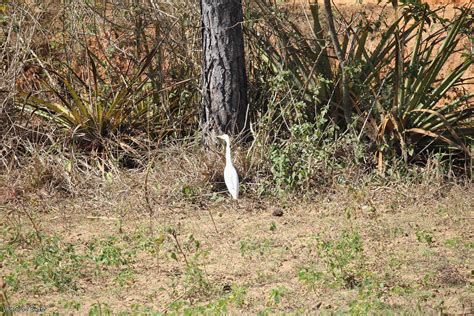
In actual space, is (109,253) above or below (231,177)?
below

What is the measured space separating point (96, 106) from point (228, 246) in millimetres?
2579

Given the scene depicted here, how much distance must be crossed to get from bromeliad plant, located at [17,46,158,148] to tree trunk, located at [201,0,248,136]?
2.06 ft

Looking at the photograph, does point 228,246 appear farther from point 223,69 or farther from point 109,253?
point 223,69

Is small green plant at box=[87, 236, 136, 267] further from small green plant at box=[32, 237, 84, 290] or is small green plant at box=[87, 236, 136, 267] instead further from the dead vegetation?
small green plant at box=[32, 237, 84, 290]

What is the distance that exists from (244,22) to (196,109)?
1095 millimetres

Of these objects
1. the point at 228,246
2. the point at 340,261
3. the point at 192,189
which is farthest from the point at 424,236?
the point at 192,189

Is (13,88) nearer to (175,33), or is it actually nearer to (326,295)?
(175,33)

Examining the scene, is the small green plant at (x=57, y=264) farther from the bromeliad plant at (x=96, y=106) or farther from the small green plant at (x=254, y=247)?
the bromeliad plant at (x=96, y=106)

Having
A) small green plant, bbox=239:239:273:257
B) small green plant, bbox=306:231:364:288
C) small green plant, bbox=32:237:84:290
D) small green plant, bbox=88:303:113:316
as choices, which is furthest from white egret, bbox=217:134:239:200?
small green plant, bbox=88:303:113:316

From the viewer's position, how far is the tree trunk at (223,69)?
8.28m

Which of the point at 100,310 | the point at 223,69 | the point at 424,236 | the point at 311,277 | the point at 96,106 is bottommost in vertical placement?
the point at 424,236

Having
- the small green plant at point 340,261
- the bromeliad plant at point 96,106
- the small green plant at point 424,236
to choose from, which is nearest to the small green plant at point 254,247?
the small green plant at point 340,261

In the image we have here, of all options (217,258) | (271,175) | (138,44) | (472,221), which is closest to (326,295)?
(217,258)

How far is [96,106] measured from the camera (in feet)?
28.5
